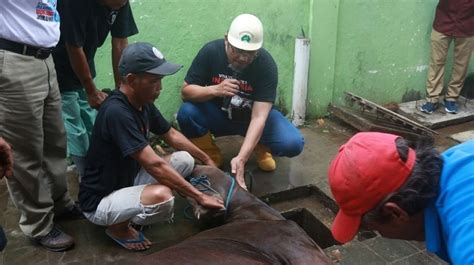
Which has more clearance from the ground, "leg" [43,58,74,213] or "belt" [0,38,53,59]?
"belt" [0,38,53,59]

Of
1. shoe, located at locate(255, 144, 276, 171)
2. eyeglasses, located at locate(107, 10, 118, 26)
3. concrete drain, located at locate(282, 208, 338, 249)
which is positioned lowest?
concrete drain, located at locate(282, 208, 338, 249)

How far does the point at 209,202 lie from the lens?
10.0 ft

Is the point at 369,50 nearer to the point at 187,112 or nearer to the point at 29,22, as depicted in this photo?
the point at 187,112

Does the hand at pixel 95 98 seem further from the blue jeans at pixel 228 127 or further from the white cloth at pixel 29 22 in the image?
the blue jeans at pixel 228 127

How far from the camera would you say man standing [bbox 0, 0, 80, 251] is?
111 inches

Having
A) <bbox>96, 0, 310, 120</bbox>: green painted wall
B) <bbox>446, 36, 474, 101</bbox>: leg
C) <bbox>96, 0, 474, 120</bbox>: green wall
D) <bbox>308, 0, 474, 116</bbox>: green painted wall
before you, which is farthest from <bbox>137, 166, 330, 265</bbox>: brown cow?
<bbox>446, 36, 474, 101</bbox>: leg

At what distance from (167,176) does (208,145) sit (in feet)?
4.16

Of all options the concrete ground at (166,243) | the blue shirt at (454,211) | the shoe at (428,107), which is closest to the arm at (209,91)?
the concrete ground at (166,243)

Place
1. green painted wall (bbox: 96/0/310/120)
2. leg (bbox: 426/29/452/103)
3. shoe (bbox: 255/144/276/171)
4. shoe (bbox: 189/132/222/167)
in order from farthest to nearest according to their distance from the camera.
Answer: leg (bbox: 426/29/452/103) → green painted wall (bbox: 96/0/310/120) → shoe (bbox: 255/144/276/171) → shoe (bbox: 189/132/222/167)

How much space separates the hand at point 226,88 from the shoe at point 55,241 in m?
1.59

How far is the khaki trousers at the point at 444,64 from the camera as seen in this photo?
19.4 ft

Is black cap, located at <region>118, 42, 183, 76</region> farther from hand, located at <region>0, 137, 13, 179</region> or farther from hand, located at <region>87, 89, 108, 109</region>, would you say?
A: hand, located at <region>0, 137, 13, 179</region>

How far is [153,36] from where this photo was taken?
465 cm

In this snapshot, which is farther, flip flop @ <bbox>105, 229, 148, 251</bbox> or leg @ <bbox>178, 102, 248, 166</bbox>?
leg @ <bbox>178, 102, 248, 166</bbox>
